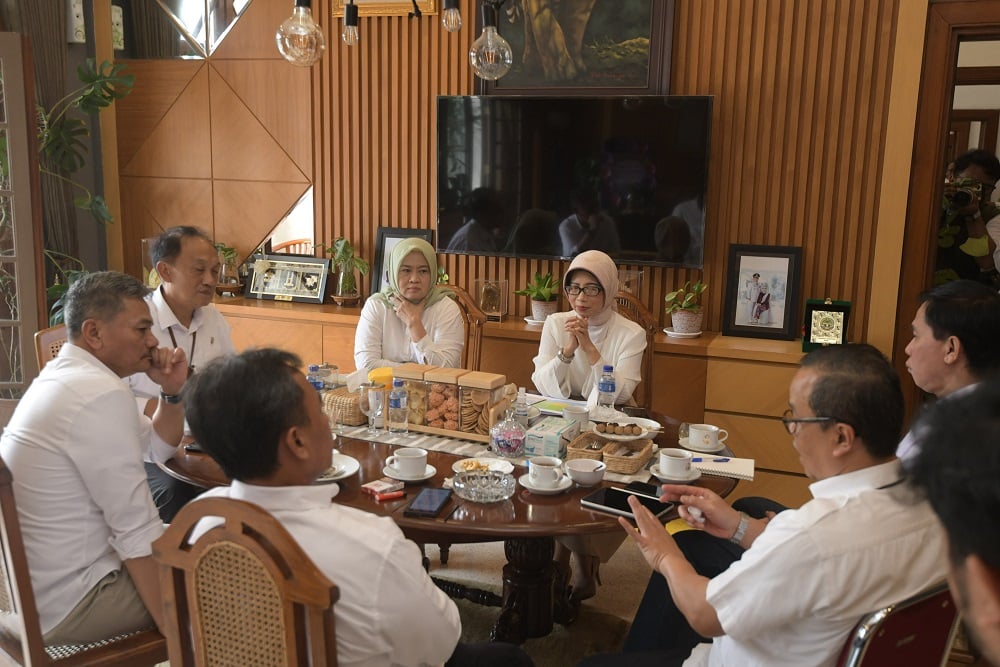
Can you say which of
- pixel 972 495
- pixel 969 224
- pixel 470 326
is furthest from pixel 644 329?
pixel 972 495

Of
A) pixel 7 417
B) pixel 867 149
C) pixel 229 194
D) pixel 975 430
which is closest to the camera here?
pixel 975 430

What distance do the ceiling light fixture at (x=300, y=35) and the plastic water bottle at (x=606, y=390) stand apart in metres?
1.37

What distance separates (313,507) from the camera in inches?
56.6

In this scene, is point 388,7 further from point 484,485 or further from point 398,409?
point 484,485

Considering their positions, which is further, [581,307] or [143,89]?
[143,89]

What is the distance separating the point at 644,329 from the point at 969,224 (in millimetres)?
2542

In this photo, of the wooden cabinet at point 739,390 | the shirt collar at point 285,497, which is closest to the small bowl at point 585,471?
the shirt collar at point 285,497

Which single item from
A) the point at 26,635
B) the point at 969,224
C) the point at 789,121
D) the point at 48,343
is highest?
the point at 789,121

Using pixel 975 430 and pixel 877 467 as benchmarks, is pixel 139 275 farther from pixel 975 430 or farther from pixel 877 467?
pixel 975 430

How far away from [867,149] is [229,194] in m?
3.67

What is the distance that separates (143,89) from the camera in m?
5.19

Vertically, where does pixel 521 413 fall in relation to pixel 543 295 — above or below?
below

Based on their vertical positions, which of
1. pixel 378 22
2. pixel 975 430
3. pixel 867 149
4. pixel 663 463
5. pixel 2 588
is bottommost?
pixel 2 588

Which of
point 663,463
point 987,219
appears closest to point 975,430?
point 663,463
